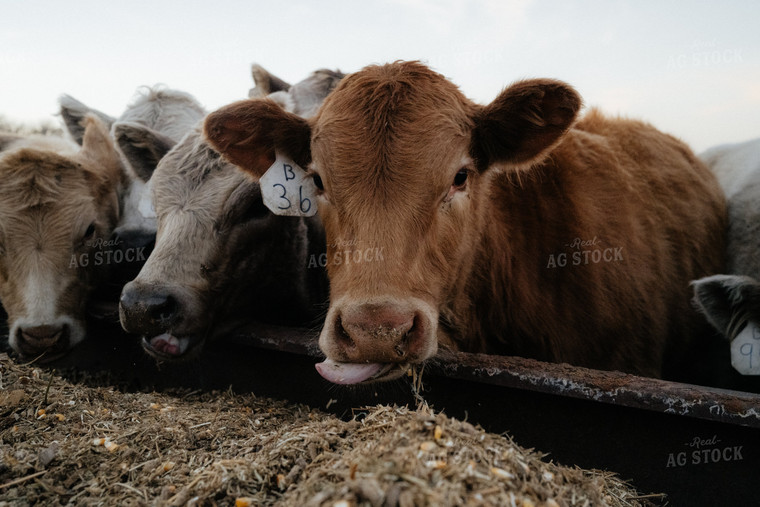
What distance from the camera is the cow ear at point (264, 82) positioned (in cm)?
529

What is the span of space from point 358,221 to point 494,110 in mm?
859

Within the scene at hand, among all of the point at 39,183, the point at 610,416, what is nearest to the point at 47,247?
the point at 39,183

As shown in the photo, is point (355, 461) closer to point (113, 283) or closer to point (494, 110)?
point (494, 110)

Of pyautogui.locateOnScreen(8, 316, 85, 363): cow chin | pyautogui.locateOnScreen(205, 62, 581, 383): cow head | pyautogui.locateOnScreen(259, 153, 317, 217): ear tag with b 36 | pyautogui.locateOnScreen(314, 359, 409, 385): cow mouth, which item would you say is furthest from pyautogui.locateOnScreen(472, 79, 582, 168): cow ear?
pyautogui.locateOnScreen(8, 316, 85, 363): cow chin

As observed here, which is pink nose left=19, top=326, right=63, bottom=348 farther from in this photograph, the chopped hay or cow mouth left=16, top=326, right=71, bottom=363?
the chopped hay

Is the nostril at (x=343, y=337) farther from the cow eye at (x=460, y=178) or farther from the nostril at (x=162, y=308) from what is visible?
the nostril at (x=162, y=308)

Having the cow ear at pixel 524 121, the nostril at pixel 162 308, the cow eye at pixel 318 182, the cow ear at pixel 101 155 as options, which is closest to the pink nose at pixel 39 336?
the nostril at pixel 162 308

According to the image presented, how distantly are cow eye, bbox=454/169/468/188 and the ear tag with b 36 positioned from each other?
28.9 inches

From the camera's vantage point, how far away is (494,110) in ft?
8.50

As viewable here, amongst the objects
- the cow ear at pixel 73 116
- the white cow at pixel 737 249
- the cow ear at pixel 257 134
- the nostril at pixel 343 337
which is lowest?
the nostril at pixel 343 337

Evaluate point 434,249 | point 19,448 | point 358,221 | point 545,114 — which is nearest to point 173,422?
point 19,448

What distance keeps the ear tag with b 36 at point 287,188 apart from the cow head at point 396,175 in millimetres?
71

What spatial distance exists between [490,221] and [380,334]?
4.41 feet

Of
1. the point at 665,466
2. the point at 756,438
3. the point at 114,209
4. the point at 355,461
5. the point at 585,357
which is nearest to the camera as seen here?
the point at 355,461
